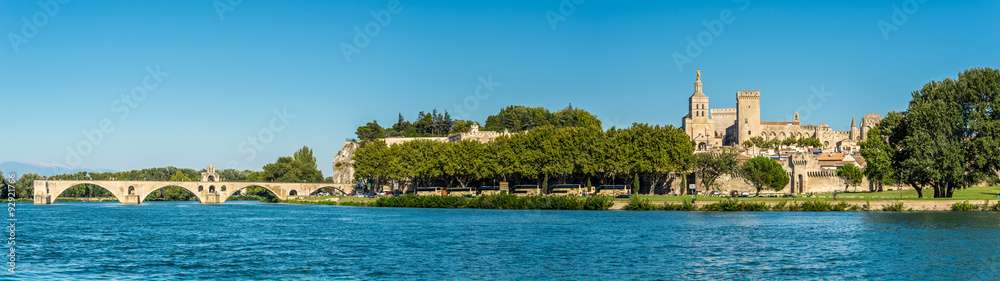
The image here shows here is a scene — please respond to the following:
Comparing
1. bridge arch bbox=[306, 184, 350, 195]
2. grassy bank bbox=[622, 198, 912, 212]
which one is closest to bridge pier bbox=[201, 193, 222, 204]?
bridge arch bbox=[306, 184, 350, 195]

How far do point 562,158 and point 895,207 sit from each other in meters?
39.7

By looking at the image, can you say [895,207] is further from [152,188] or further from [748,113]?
[748,113]

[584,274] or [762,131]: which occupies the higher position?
[762,131]

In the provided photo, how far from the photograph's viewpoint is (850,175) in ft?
292

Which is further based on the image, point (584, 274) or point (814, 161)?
A: point (814, 161)

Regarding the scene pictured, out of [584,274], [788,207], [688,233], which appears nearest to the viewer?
[584,274]

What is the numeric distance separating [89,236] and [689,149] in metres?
58.5

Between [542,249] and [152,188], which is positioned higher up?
[152,188]

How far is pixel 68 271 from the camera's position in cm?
2775

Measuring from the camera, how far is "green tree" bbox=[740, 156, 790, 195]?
8425 centimetres

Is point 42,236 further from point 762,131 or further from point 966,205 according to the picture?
point 762,131

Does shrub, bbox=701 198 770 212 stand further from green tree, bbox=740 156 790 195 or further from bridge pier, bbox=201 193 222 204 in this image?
bridge pier, bbox=201 193 222 204

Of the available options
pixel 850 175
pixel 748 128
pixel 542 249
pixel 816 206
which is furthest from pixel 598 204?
pixel 748 128

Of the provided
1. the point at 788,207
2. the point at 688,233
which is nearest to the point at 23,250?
the point at 688,233
